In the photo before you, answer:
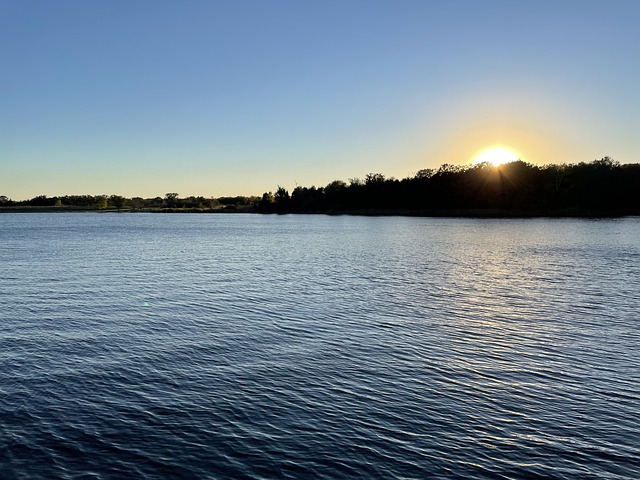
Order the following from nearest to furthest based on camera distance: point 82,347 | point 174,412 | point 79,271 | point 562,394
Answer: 1. point 174,412
2. point 562,394
3. point 82,347
4. point 79,271

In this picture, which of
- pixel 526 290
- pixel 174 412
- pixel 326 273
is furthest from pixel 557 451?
pixel 326 273

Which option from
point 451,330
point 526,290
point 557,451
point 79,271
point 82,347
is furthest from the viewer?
point 79,271

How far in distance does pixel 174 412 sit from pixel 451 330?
17315 mm

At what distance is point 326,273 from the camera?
55281 mm

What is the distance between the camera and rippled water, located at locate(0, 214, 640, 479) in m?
14.0

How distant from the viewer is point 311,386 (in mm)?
19609

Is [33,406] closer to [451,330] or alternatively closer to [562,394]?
[562,394]

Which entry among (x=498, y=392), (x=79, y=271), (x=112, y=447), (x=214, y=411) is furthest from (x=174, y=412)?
(x=79, y=271)

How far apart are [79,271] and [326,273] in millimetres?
26488

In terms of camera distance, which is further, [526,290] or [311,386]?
[526,290]

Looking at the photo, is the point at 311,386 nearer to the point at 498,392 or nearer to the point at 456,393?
the point at 456,393

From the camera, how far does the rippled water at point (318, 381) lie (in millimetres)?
14047

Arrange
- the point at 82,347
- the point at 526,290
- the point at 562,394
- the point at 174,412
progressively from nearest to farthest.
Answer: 1. the point at 174,412
2. the point at 562,394
3. the point at 82,347
4. the point at 526,290

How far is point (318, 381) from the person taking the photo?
20141mm
